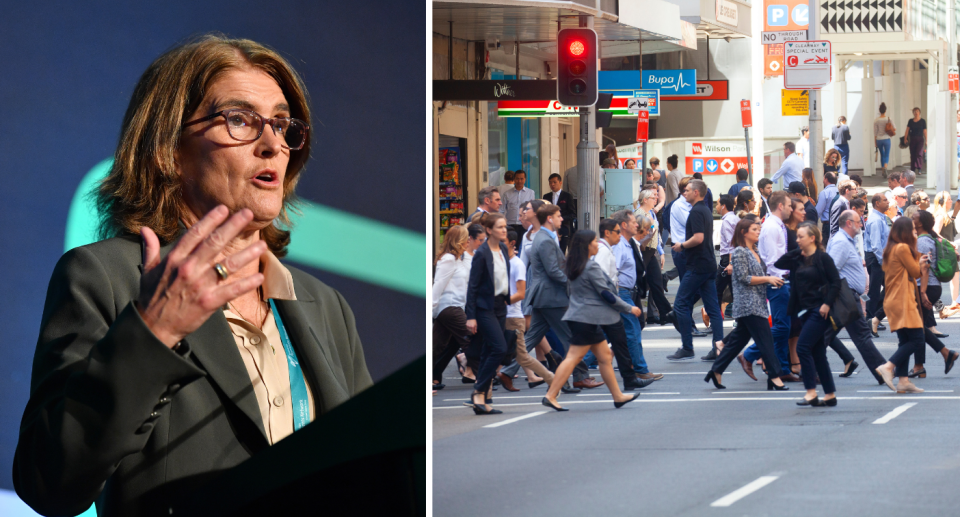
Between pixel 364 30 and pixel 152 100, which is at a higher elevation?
pixel 364 30

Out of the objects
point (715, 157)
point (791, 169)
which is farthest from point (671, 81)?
point (715, 157)

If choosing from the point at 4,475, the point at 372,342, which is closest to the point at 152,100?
the point at 372,342

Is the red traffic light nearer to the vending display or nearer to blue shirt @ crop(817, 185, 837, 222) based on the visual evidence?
blue shirt @ crop(817, 185, 837, 222)

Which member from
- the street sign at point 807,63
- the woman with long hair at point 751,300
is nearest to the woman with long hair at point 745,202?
the woman with long hair at point 751,300

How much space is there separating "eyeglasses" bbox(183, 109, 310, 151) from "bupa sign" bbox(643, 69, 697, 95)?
2053cm

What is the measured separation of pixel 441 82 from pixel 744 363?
5276 millimetres

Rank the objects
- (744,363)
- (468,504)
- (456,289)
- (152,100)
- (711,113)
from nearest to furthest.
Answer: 1. (152,100)
2. (468,504)
3. (456,289)
4. (744,363)
5. (711,113)

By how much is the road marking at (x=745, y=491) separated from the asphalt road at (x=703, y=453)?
0.04 feet

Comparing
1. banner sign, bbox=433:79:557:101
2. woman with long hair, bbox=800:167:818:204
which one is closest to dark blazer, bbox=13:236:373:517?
banner sign, bbox=433:79:557:101

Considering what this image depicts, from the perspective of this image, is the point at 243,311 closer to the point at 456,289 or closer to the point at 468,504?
the point at 468,504

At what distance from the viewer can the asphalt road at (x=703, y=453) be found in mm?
6797

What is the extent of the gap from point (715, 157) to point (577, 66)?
17.9 meters

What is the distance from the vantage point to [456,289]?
993cm

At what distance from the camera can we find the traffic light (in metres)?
12.1
